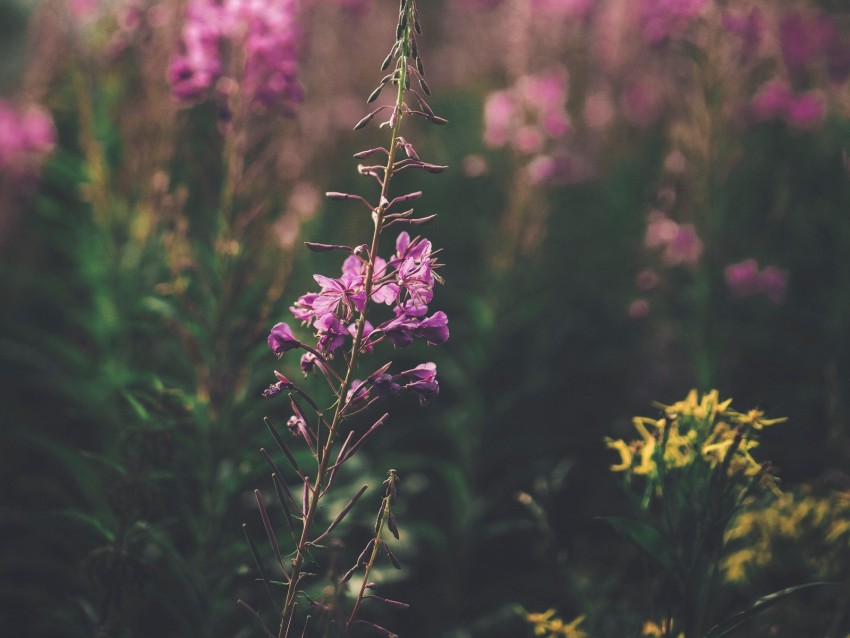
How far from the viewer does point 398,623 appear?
9.22 feet

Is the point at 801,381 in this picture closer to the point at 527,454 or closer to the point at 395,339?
the point at 527,454

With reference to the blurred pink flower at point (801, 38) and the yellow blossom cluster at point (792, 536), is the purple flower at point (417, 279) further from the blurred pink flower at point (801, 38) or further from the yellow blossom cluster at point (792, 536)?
the blurred pink flower at point (801, 38)

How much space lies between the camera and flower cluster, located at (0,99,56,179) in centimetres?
409

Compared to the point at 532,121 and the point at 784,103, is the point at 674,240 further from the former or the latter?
the point at 784,103

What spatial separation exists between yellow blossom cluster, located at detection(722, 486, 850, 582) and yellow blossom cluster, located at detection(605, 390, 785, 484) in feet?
1.19

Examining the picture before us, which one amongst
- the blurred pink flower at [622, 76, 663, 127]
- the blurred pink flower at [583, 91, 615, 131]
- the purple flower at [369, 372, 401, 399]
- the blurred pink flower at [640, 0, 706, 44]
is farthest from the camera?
the blurred pink flower at [622, 76, 663, 127]

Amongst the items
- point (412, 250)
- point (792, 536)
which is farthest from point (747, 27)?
point (412, 250)

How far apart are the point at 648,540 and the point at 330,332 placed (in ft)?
2.50

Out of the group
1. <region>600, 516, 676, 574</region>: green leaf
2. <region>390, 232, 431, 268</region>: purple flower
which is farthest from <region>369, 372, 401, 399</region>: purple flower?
<region>600, 516, 676, 574</region>: green leaf

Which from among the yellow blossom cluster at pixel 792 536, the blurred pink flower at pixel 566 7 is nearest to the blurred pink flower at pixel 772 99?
the blurred pink flower at pixel 566 7

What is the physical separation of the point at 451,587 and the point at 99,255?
7.06ft

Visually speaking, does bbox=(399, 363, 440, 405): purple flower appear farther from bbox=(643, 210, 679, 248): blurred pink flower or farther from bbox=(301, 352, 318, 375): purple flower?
bbox=(643, 210, 679, 248): blurred pink flower

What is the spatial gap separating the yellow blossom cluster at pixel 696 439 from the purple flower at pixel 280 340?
732 mm

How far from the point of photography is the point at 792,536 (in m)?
1.76
